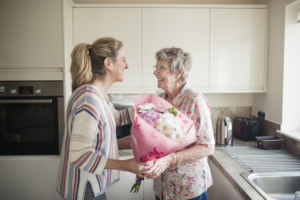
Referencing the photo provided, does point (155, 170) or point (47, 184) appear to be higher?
point (155, 170)

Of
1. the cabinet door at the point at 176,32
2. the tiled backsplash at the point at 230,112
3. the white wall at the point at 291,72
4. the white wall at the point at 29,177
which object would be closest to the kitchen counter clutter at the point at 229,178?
the white wall at the point at 291,72

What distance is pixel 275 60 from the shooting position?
2.02m

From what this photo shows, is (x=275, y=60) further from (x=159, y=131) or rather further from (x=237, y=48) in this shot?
(x=159, y=131)

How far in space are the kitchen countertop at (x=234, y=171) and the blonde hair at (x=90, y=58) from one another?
0.99 meters

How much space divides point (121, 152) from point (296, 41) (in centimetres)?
179

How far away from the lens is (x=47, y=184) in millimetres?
1894

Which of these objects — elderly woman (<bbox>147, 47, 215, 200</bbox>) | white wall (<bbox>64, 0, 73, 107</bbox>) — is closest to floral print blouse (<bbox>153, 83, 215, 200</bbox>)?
elderly woman (<bbox>147, 47, 215, 200</bbox>)

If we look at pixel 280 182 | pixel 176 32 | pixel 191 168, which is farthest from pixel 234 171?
pixel 176 32

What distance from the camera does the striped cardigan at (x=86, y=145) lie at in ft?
3.14

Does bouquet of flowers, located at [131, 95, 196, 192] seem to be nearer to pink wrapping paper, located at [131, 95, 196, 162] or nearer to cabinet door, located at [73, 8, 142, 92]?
pink wrapping paper, located at [131, 95, 196, 162]

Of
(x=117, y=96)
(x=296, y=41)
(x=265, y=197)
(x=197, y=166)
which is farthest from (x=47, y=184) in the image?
(x=296, y=41)

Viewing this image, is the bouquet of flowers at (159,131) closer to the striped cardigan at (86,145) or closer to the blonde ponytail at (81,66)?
the striped cardigan at (86,145)

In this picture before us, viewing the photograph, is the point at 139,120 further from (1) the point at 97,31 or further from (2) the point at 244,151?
(1) the point at 97,31

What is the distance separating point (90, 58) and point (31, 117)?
116cm
